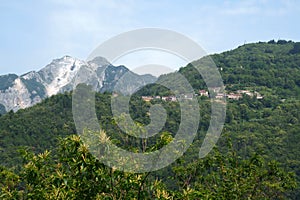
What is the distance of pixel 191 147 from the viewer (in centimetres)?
1014

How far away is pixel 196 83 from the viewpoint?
77.8 m

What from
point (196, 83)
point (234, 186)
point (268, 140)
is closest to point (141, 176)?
point (234, 186)

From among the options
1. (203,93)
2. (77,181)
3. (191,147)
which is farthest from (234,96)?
(77,181)

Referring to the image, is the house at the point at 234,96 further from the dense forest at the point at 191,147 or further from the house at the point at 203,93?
the house at the point at 203,93

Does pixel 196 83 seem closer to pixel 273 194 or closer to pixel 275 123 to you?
pixel 275 123

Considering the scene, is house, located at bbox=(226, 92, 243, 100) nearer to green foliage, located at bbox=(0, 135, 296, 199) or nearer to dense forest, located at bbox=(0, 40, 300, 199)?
dense forest, located at bbox=(0, 40, 300, 199)

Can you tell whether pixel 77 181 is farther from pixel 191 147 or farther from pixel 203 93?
pixel 203 93

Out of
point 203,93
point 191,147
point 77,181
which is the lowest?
point 191,147

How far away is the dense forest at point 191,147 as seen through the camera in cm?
541

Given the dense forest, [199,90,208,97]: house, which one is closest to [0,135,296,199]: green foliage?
the dense forest

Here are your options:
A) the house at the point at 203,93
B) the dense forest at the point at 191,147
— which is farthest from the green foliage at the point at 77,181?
the house at the point at 203,93

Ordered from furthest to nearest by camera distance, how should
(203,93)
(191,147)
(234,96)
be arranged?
(234,96) → (203,93) → (191,147)

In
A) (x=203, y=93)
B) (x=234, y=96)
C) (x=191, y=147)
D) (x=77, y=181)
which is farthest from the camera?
(x=234, y=96)

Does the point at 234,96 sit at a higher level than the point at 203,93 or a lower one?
lower
